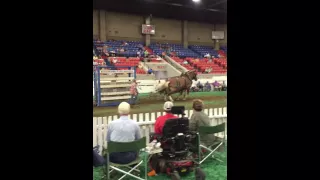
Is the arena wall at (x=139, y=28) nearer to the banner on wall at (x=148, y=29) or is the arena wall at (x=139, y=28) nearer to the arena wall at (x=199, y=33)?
the arena wall at (x=199, y=33)

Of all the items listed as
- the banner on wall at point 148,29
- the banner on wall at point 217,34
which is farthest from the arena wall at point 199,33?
the banner on wall at point 148,29

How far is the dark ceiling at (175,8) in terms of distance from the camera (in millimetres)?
12047

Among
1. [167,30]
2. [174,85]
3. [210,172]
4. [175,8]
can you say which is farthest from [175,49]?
[210,172]

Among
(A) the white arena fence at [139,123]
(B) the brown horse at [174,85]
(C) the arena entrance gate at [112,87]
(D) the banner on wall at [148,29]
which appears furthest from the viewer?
(D) the banner on wall at [148,29]

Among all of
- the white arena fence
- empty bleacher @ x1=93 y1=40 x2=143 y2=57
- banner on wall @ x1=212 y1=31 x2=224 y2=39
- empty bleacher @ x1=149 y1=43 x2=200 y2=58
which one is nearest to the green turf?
the white arena fence

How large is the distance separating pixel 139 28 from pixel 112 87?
7.34 m

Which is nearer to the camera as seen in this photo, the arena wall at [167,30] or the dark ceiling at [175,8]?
the dark ceiling at [175,8]

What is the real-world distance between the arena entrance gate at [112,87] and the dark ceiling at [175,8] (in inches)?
227
